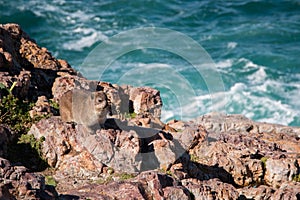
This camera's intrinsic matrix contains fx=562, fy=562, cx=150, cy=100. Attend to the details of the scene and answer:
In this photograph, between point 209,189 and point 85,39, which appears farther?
point 85,39

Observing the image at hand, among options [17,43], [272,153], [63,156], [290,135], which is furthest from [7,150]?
[290,135]

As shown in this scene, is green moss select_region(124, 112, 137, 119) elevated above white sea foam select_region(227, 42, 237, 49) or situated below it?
below

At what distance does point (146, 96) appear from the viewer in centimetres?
1741

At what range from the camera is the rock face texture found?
11.3m

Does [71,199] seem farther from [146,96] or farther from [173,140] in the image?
[146,96]

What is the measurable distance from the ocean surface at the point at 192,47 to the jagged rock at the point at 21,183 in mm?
21946

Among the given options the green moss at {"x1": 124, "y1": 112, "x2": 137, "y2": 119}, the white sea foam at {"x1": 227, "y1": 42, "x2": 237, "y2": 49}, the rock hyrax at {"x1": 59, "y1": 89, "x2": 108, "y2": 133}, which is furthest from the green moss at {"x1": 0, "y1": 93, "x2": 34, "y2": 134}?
the white sea foam at {"x1": 227, "y1": 42, "x2": 237, "y2": 49}

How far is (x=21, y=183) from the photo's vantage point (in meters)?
9.49

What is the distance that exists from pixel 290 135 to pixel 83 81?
276 inches

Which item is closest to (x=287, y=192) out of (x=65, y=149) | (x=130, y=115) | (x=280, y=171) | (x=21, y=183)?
(x=280, y=171)

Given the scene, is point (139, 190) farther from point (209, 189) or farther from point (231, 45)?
point (231, 45)

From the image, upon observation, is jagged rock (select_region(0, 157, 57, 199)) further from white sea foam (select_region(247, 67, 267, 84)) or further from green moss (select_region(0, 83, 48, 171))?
white sea foam (select_region(247, 67, 267, 84))

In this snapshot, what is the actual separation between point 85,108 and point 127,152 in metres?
1.57

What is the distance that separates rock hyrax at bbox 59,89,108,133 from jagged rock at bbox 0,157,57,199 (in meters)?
3.62
